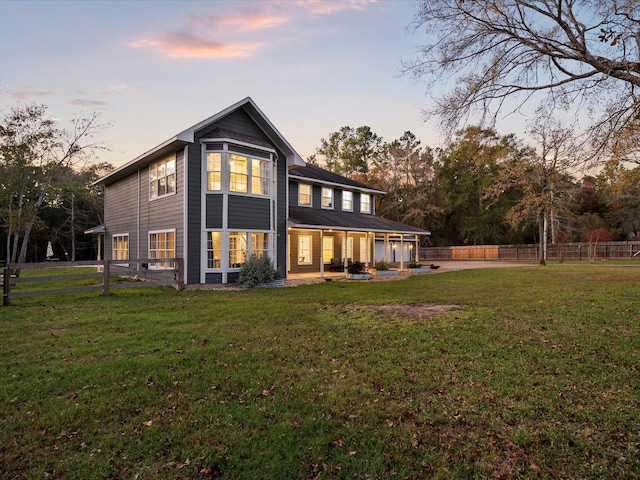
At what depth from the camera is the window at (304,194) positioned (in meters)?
21.2

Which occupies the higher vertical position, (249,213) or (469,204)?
(469,204)

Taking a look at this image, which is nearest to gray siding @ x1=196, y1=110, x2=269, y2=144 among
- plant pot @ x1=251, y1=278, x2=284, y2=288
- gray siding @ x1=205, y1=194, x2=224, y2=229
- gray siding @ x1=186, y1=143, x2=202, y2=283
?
gray siding @ x1=186, y1=143, x2=202, y2=283

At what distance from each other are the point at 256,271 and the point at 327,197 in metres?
10.2

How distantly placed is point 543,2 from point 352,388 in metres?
8.18

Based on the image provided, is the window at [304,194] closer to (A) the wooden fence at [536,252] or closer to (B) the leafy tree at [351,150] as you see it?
(A) the wooden fence at [536,252]

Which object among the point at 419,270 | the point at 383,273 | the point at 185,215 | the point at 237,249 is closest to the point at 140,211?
the point at 185,215

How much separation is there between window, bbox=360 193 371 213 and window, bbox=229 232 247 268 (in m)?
12.4

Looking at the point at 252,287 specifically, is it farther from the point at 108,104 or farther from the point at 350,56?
the point at 108,104

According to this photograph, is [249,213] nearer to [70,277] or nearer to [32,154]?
[70,277]

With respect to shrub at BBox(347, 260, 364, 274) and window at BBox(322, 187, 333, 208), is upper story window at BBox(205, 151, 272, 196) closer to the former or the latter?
shrub at BBox(347, 260, 364, 274)

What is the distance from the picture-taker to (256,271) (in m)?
13.8

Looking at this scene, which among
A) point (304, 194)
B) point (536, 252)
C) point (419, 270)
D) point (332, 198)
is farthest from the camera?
point (536, 252)

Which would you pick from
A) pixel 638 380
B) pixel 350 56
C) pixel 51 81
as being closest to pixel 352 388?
pixel 638 380

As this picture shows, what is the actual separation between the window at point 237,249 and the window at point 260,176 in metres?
1.98
